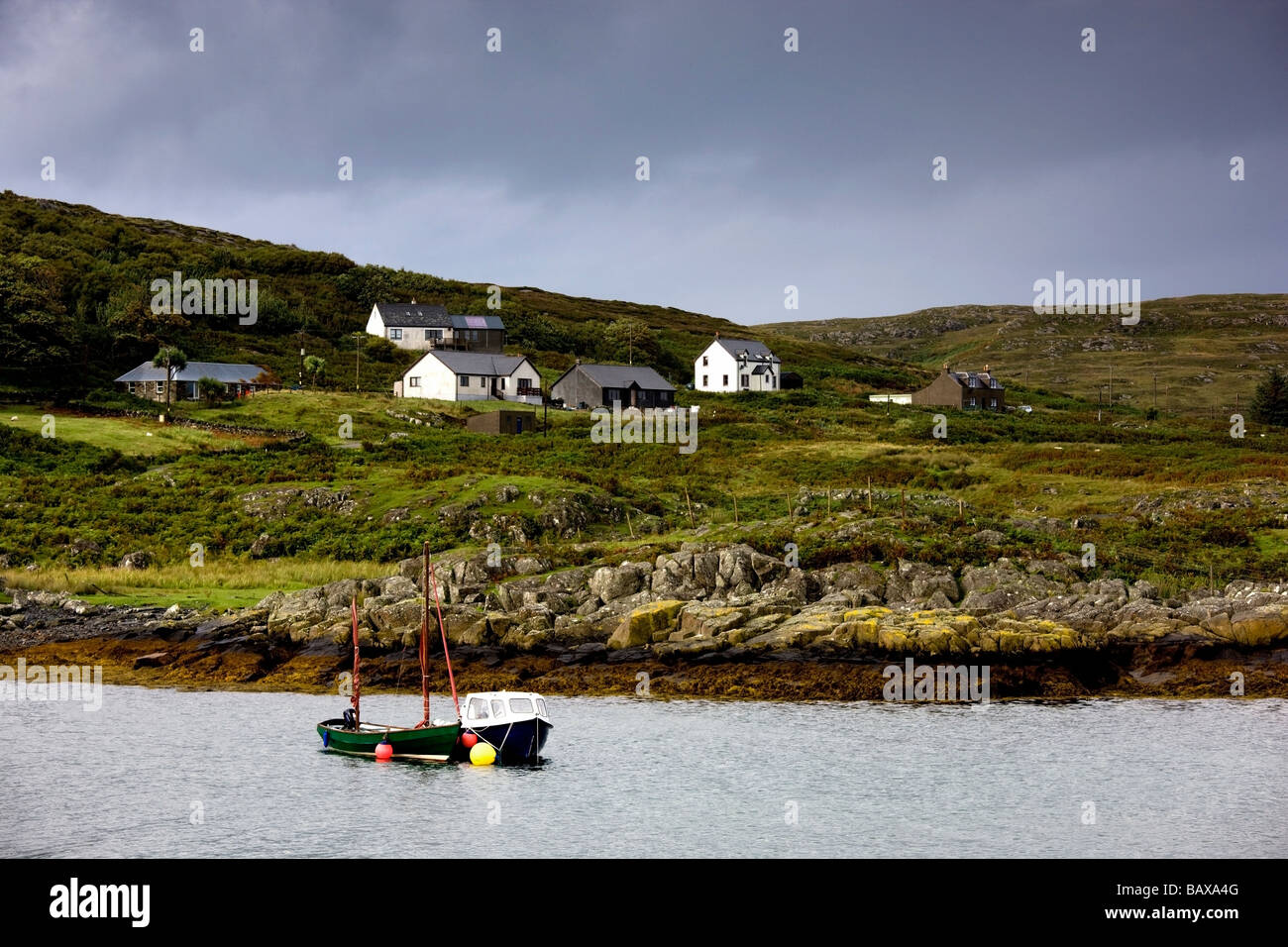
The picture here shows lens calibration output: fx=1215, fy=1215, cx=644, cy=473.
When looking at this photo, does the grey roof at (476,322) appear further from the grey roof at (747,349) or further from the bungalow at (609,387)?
the grey roof at (747,349)

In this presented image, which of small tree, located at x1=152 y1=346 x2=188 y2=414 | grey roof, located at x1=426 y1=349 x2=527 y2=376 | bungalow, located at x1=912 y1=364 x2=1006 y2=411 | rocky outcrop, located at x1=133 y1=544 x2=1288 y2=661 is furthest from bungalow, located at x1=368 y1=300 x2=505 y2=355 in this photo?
rocky outcrop, located at x1=133 y1=544 x2=1288 y2=661

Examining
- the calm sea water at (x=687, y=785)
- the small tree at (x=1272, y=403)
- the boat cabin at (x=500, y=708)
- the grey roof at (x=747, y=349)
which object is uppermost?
the grey roof at (x=747, y=349)

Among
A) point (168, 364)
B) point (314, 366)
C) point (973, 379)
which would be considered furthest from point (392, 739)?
point (973, 379)

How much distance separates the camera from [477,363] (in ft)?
420

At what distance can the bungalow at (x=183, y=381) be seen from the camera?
370 feet

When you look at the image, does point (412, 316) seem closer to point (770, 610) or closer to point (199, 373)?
point (199, 373)

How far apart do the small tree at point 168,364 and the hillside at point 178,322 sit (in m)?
6.76

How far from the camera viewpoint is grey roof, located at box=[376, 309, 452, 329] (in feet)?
532

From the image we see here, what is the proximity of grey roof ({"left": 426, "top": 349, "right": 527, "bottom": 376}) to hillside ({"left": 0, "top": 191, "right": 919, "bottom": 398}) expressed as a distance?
10556 mm

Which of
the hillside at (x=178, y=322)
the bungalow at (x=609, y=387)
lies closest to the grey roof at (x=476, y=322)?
the hillside at (x=178, y=322)

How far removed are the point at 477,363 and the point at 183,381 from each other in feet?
96.4

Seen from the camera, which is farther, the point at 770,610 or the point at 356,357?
the point at 356,357
